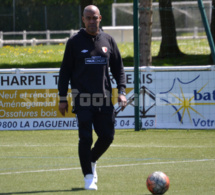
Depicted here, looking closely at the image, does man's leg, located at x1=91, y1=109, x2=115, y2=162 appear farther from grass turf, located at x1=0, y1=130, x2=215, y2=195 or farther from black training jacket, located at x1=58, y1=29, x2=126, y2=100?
grass turf, located at x1=0, y1=130, x2=215, y2=195

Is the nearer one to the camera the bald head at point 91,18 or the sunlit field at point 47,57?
the bald head at point 91,18

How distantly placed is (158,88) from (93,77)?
22.7 ft

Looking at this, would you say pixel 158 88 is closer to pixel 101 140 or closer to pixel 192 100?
pixel 192 100

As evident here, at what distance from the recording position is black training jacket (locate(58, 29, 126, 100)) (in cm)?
737

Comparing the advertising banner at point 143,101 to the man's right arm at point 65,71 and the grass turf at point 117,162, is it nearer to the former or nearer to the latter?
the grass turf at point 117,162

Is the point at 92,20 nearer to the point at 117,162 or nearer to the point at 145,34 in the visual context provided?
the point at 117,162

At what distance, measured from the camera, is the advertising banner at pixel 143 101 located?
1416 centimetres

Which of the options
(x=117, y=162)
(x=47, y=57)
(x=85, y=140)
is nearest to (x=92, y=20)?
(x=85, y=140)

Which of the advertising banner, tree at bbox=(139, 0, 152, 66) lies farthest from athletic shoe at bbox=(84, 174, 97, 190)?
tree at bbox=(139, 0, 152, 66)

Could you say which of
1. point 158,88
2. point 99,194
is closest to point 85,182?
point 99,194

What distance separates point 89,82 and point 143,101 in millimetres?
6853

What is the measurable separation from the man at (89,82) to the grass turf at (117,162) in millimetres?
532

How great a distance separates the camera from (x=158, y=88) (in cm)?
1419

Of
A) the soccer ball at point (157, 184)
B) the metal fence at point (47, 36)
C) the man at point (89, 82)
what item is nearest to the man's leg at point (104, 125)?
the man at point (89, 82)
